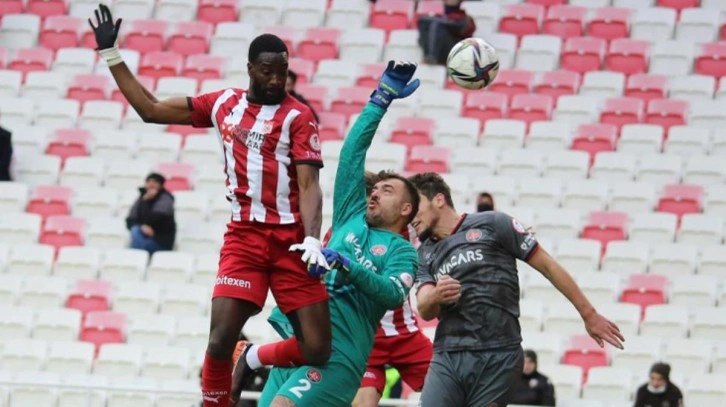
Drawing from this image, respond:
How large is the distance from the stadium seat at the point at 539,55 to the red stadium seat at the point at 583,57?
112mm

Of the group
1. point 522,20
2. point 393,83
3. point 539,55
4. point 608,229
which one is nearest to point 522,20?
point 522,20

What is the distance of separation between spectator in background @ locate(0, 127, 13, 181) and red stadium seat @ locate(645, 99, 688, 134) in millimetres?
7102

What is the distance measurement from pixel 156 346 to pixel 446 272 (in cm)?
699

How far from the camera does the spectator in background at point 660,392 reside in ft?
42.9

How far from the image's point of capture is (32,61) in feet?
64.9

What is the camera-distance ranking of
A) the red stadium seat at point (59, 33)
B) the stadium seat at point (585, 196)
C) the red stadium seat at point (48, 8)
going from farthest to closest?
the red stadium seat at point (48, 8), the red stadium seat at point (59, 33), the stadium seat at point (585, 196)

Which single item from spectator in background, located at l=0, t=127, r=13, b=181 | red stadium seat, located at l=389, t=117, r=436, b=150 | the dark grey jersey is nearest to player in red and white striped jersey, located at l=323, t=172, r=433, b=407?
Result: the dark grey jersey

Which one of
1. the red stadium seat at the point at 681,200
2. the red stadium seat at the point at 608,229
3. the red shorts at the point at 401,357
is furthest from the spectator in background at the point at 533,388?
the red stadium seat at the point at 681,200

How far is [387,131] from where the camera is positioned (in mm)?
17922

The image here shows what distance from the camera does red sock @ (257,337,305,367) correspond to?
7.85 metres

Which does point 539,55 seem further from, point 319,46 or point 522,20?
point 319,46

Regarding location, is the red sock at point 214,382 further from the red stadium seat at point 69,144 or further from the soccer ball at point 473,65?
the red stadium seat at point 69,144

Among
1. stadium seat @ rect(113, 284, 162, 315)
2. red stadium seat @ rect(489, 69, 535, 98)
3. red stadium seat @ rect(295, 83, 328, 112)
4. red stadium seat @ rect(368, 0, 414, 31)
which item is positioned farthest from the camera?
red stadium seat @ rect(368, 0, 414, 31)

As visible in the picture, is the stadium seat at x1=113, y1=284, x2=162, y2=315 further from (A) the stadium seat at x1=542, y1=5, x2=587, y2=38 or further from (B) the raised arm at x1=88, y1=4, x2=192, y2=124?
(B) the raised arm at x1=88, y1=4, x2=192, y2=124
